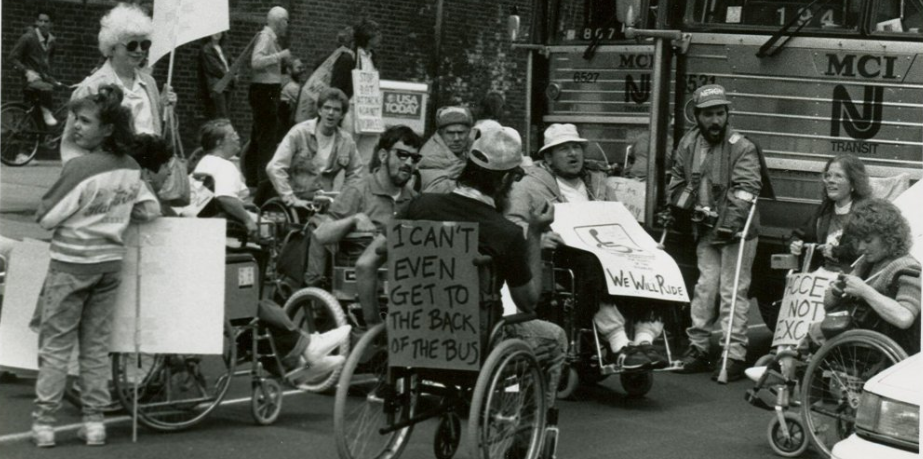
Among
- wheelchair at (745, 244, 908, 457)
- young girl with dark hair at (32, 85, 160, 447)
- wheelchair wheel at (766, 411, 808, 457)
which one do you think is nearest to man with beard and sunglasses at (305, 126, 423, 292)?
young girl with dark hair at (32, 85, 160, 447)

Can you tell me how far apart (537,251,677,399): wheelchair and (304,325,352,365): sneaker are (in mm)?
Answer: 1205

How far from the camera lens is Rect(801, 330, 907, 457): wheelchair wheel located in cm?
754

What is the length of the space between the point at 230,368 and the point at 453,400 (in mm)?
1643

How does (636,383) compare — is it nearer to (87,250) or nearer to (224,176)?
(224,176)

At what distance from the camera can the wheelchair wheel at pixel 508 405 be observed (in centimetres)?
664

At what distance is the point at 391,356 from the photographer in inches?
273

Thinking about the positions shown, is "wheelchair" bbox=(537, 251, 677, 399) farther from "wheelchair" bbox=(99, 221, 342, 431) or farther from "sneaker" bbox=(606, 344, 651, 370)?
"wheelchair" bbox=(99, 221, 342, 431)

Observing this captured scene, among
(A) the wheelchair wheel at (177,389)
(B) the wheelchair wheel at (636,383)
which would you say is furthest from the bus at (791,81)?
(A) the wheelchair wheel at (177,389)

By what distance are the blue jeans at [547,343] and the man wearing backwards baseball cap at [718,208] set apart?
3.35 meters

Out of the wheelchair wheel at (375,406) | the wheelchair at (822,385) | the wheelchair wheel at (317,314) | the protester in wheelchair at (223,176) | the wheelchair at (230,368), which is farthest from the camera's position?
the protester in wheelchair at (223,176)

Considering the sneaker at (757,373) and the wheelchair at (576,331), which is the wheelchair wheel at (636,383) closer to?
the wheelchair at (576,331)

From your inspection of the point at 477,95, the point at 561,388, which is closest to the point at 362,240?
the point at 561,388

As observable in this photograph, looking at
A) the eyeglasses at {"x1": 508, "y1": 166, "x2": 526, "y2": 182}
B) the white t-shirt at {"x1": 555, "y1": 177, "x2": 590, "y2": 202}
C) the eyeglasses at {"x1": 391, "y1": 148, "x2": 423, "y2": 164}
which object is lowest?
the white t-shirt at {"x1": 555, "y1": 177, "x2": 590, "y2": 202}

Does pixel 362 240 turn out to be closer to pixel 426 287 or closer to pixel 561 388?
pixel 561 388
